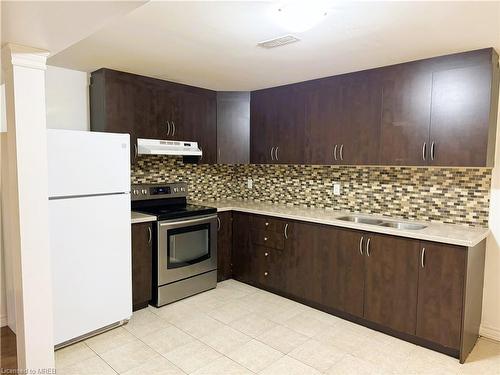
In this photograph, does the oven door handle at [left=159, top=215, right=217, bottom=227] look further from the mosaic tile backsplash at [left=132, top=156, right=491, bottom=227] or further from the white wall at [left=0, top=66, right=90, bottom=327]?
the white wall at [left=0, top=66, right=90, bottom=327]

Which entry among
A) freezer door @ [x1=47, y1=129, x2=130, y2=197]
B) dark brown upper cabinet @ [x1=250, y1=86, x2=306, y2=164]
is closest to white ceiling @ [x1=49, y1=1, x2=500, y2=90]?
dark brown upper cabinet @ [x1=250, y1=86, x2=306, y2=164]

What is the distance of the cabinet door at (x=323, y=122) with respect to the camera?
3326 millimetres

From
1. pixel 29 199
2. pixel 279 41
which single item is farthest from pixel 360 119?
pixel 29 199

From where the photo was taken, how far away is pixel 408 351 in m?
2.60

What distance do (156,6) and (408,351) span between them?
9.25ft

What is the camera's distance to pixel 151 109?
349 cm

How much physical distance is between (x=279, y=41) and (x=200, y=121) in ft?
5.74

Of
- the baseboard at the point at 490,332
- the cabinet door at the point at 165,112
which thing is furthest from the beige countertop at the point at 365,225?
the cabinet door at the point at 165,112

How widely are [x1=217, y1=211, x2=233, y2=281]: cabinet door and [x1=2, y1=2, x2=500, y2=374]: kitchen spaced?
17 mm

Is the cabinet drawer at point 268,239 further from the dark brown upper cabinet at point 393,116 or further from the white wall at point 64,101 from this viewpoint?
the white wall at point 64,101

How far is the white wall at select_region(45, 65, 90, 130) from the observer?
315 cm

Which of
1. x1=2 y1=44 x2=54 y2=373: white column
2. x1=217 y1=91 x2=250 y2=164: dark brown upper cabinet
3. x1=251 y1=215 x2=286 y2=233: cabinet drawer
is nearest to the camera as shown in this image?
x1=2 y1=44 x2=54 y2=373: white column

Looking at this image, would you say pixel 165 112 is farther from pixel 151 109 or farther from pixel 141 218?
pixel 141 218

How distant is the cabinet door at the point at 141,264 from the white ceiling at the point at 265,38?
1467 millimetres
